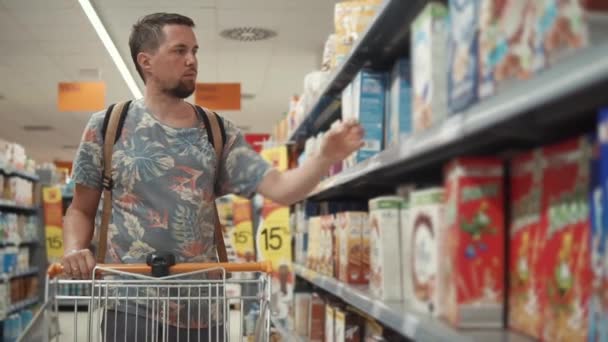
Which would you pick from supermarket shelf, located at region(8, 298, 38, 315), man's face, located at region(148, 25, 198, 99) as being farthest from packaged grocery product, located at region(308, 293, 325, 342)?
supermarket shelf, located at region(8, 298, 38, 315)

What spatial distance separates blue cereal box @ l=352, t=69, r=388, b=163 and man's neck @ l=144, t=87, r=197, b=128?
0.61 m

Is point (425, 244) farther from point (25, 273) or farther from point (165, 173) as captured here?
point (25, 273)

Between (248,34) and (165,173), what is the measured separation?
694 centimetres

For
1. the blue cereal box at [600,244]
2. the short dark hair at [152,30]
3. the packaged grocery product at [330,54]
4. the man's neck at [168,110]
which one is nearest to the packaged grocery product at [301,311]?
the packaged grocery product at [330,54]

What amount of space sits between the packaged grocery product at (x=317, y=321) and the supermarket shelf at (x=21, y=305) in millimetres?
5167

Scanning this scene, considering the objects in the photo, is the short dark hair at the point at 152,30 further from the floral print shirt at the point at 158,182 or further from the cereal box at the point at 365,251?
the cereal box at the point at 365,251

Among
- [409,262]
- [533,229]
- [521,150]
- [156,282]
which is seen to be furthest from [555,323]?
[156,282]

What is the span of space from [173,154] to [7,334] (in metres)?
6.48

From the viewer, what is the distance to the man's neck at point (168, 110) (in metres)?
2.65

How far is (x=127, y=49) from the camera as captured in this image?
988 centimetres

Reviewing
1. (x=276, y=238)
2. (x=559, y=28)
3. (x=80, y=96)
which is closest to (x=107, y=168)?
(x=559, y=28)

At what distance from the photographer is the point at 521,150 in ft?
5.85

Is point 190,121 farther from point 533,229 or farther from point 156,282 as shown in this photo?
point 533,229

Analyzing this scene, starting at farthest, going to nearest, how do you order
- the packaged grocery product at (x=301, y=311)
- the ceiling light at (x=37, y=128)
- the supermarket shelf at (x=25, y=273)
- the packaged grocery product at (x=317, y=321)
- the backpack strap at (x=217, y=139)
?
the ceiling light at (x=37, y=128), the supermarket shelf at (x=25, y=273), the packaged grocery product at (x=301, y=311), the packaged grocery product at (x=317, y=321), the backpack strap at (x=217, y=139)
